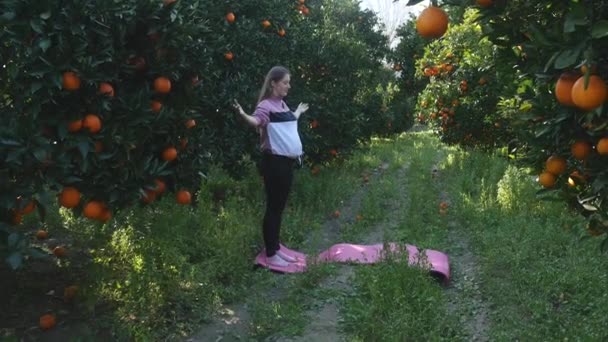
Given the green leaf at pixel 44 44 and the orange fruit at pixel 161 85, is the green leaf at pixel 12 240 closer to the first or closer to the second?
the green leaf at pixel 44 44

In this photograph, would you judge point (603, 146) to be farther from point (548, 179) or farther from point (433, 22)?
point (433, 22)

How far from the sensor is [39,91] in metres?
2.55

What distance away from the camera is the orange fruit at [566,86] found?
1.92m

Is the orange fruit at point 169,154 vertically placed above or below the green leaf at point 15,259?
above

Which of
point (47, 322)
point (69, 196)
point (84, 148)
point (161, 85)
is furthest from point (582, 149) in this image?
point (47, 322)

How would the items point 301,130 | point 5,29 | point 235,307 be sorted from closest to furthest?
point 5,29 < point 235,307 < point 301,130

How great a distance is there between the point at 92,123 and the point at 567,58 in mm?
1976

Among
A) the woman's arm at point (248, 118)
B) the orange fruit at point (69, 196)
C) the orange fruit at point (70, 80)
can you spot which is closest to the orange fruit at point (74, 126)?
the orange fruit at point (70, 80)

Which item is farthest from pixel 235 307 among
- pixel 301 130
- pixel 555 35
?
pixel 301 130

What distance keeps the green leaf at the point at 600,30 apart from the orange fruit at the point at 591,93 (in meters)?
0.14

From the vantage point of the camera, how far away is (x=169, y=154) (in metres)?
3.08

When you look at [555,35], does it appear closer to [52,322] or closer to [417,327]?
[417,327]

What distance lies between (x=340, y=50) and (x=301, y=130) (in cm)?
219

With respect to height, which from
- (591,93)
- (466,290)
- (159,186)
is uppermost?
(591,93)
